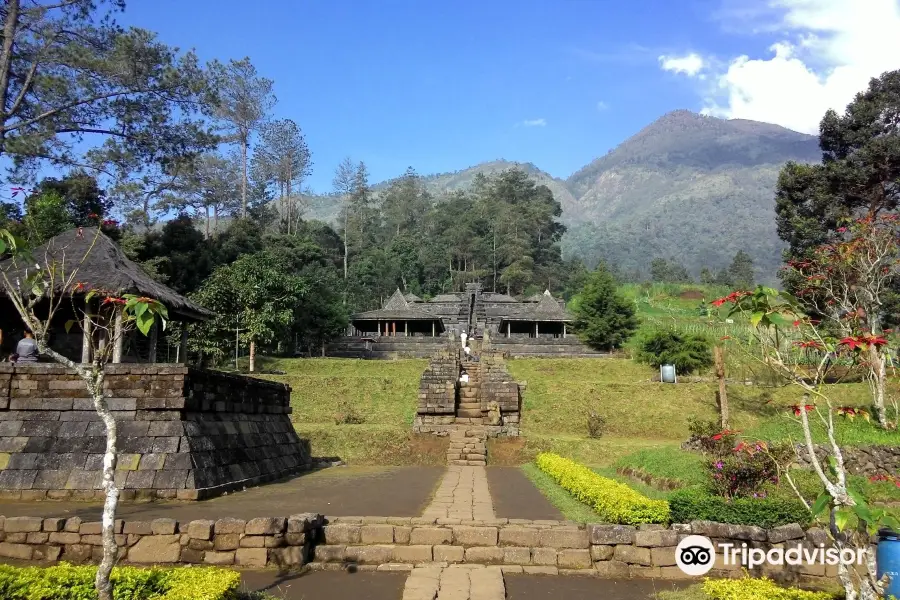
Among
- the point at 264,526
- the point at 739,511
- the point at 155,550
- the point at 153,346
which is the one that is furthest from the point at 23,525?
the point at 153,346

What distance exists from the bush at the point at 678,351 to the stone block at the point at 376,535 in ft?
71.8

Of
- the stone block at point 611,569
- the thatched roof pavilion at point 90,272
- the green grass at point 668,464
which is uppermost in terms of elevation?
the thatched roof pavilion at point 90,272

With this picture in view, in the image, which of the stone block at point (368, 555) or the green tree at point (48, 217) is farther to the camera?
the green tree at point (48, 217)

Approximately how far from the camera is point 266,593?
5.06 m

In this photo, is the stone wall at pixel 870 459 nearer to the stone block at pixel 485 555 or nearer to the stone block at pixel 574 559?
the stone block at pixel 574 559

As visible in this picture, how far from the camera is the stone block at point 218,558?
5.77 meters

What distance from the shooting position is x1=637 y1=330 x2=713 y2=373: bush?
84.8 feet

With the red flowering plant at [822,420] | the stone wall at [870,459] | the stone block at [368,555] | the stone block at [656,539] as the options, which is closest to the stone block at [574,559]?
the stone block at [656,539]

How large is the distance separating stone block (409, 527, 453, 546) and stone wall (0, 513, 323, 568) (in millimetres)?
1095

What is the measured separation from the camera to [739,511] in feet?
20.6

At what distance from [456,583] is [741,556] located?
9.16 feet

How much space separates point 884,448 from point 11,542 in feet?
50.5

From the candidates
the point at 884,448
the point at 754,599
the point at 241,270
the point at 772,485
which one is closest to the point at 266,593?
the point at 754,599

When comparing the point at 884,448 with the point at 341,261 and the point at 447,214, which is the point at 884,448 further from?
the point at 447,214
